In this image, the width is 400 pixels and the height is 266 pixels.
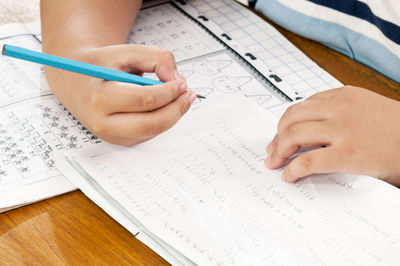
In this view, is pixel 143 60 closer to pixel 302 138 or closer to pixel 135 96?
pixel 135 96

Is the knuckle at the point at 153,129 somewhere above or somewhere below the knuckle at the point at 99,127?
above

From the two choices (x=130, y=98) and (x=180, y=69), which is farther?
(x=180, y=69)

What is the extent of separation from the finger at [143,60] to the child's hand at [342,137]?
149 millimetres

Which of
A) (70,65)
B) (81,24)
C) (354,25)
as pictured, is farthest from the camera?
(354,25)

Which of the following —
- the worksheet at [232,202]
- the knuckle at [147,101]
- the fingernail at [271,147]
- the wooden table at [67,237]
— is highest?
the knuckle at [147,101]

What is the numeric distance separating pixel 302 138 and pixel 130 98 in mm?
195

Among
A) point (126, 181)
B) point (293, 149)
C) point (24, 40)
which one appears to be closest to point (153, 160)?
point (126, 181)

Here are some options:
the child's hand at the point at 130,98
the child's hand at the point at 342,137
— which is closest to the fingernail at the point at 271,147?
the child's hand at the point at 342,137

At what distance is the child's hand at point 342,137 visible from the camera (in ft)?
1.73

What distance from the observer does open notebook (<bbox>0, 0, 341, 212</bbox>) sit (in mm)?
555

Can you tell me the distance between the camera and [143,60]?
21.8 inches

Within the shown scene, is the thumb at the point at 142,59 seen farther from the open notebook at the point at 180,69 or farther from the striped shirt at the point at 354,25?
the striped shirt at the point at 354,25

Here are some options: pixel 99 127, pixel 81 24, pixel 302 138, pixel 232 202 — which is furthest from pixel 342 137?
pixel 81 24

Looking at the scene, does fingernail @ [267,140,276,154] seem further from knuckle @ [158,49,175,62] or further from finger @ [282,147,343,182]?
knuckle @ [158,49,175,62]
